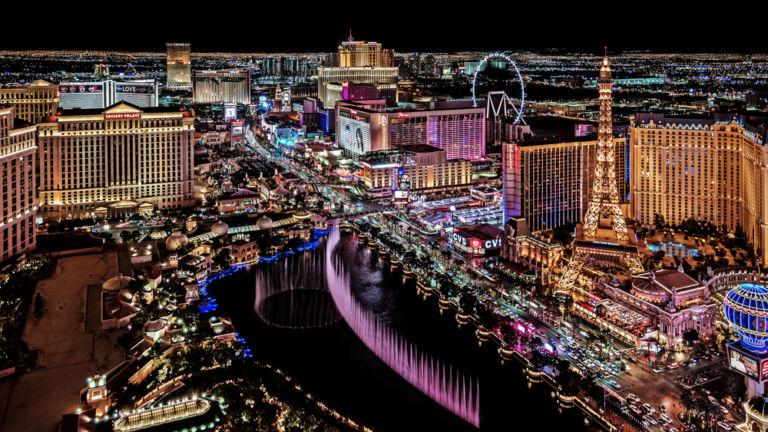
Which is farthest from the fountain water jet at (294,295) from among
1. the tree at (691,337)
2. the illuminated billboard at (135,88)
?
the illuminated billboard at (135,88)

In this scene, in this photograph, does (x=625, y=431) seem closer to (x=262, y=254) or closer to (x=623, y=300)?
(x=623, y=300)

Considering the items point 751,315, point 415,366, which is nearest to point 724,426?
point 751,315

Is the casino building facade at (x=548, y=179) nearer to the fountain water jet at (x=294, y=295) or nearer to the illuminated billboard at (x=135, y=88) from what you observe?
the fountain water jet at (x=294, y=295)

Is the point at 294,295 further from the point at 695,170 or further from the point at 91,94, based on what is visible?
the point at 91,94

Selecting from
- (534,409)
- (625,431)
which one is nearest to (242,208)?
(534,409)

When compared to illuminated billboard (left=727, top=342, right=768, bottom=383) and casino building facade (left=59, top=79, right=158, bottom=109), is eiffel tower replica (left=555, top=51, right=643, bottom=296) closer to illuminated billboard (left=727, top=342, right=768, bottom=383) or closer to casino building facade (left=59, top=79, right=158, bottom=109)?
illuminated billboard (left=727, top=342, right=768, bottom=383)
